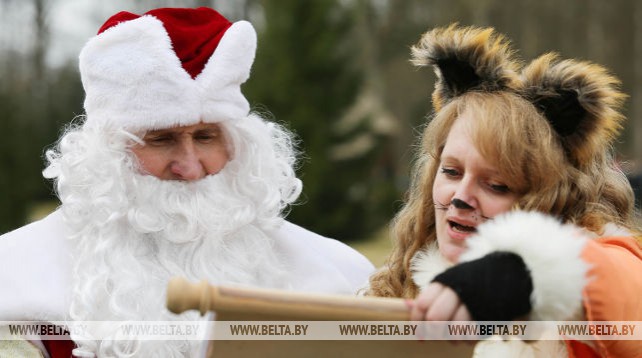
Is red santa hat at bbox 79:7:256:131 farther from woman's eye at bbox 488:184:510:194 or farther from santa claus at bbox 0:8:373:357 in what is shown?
woman's eye at bbox 488:184:510:194

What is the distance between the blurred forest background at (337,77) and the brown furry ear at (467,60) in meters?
5.30

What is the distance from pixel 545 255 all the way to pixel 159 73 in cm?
167

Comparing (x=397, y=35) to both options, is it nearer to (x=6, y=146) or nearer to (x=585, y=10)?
(x=585, y=10)

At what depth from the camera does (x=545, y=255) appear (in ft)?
6.64

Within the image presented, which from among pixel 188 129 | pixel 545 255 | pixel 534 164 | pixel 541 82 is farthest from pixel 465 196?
pixel 188 129

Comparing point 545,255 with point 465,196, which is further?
point 465,196

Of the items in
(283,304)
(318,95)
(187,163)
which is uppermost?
(283,304)

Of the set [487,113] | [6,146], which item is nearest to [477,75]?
[487,113]

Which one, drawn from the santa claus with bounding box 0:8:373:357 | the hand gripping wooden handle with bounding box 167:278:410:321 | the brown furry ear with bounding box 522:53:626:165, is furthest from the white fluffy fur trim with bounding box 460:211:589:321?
the santa claus with bounding box 0:8:373:357

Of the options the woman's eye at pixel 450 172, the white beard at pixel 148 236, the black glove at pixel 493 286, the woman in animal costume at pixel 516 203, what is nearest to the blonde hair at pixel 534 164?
the woman in animal costume at pixel 516 203

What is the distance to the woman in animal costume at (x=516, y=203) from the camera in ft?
6.55

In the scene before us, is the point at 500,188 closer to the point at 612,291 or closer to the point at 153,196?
the point at 612,291

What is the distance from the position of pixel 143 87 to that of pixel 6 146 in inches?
586

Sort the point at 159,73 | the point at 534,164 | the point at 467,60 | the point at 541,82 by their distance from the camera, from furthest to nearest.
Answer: the point at 159,73 < the point at 467,60 < the point at 541,82 < the point at 534,164
